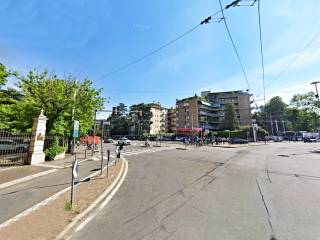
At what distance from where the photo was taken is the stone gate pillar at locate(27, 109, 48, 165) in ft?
53.1

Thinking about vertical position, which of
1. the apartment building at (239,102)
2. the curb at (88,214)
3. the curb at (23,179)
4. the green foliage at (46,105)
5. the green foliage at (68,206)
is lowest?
the curb at (88,214)

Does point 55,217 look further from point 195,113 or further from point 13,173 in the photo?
point 195,113

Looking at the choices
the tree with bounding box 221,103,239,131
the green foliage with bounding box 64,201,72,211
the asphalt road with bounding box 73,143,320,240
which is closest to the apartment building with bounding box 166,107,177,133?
the tree with bounding box 221,103,239,131

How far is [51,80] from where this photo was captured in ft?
73.6

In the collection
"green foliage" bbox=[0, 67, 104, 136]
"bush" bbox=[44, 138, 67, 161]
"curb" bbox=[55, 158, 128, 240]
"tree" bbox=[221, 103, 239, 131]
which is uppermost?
"tree" bbox=[221, 103, 239, 131]

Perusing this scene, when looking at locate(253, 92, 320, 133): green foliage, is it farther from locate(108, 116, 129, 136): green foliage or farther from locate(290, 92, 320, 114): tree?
locate(108, 116, 129, 136): green foliage

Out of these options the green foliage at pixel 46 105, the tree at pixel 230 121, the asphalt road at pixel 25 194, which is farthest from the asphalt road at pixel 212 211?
the tree at pixel 230 121

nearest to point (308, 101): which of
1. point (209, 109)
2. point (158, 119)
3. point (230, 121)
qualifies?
point (230, 121)

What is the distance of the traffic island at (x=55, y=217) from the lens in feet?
15.3

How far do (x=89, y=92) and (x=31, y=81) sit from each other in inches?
223

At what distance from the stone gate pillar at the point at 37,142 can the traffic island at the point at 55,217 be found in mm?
9732

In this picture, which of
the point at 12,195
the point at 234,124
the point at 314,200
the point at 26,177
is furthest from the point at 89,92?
the point at 234,124

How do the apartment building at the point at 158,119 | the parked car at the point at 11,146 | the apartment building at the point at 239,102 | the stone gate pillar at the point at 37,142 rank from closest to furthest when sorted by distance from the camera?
the parked car at the point at 11,146, the stone gate pillar at the point at 37,142, the apartment building at the point at 239,102, the apartment building at the point at 158,119

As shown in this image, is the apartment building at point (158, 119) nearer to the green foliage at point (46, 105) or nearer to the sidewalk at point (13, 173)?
the green foliage at point (46, 105)
